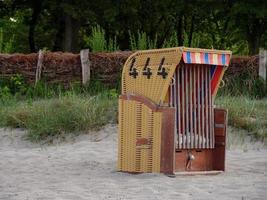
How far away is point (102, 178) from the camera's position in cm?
790

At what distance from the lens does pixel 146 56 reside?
27.2ft

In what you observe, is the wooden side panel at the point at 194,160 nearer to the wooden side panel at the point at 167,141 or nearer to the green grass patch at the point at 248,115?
the wooden side panel at the point at 167,141

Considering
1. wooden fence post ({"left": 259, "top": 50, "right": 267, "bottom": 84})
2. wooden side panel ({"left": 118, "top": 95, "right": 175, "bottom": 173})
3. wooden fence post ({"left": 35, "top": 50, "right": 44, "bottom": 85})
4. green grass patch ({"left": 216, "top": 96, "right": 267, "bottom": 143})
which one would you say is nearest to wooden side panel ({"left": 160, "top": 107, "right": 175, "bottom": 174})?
wooden side panel ({"left": 118, "top": 95, "right": 175, "bottom": 173})

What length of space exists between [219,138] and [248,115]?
14.0 feet

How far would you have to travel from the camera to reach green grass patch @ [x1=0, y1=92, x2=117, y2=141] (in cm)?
1277

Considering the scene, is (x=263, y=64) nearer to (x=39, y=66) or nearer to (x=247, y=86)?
(x=247, y=86)

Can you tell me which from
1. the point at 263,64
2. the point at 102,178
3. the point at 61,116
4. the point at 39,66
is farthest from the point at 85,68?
the point at 102,178

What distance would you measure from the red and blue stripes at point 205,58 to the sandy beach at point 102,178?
1331 millimetres

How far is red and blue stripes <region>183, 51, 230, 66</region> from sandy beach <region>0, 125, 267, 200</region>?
133cm

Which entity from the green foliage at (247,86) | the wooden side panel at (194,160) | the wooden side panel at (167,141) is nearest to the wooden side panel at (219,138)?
the wooden side panel at (194,160)

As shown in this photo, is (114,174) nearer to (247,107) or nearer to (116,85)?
(247,107)

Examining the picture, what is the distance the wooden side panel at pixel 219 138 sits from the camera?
8.46 metres

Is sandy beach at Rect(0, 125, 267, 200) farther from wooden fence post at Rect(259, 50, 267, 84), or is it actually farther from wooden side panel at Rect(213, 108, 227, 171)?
wooden fence post at Rect(259, 50, 267, 84)

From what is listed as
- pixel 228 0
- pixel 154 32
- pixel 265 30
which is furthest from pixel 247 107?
pixel 154 32
